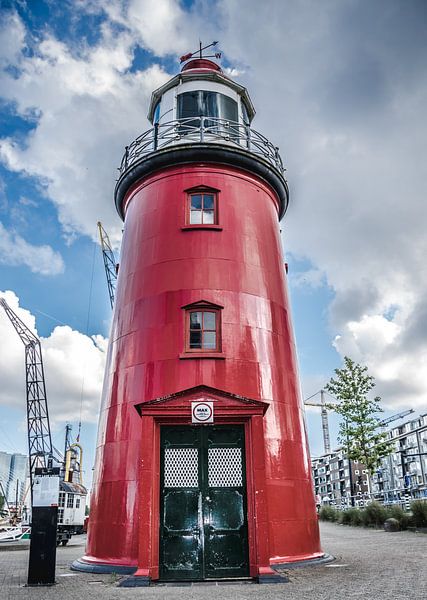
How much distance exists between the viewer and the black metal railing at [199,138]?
54.2ft

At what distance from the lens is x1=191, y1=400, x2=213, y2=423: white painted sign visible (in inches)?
447

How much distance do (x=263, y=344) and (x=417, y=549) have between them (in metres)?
7.56

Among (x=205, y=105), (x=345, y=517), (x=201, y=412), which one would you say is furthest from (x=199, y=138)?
(x=345, y=517)

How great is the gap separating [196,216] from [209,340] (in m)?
3.91

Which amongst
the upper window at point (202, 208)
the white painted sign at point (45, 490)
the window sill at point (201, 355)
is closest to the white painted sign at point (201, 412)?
the window sill at point (201, 355)

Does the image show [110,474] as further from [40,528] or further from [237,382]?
[237,382]

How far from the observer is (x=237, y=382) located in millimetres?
12969

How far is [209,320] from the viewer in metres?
13.6

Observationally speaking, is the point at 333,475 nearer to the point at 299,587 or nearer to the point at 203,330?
the point at 203,330

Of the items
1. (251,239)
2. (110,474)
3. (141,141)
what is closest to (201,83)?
(141,141)

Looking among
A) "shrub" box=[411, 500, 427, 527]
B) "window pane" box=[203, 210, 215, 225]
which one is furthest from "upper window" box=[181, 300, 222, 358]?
"shrub" box=[411, 500, 427, 527]

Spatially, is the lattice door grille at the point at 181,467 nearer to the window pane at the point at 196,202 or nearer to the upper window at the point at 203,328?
the upper window at the point at 203,328

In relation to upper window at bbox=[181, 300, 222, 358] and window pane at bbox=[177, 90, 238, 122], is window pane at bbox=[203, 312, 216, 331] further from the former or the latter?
window pane at bbox=[177, 90, 238, 122]

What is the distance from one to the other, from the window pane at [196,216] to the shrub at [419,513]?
15.3m
